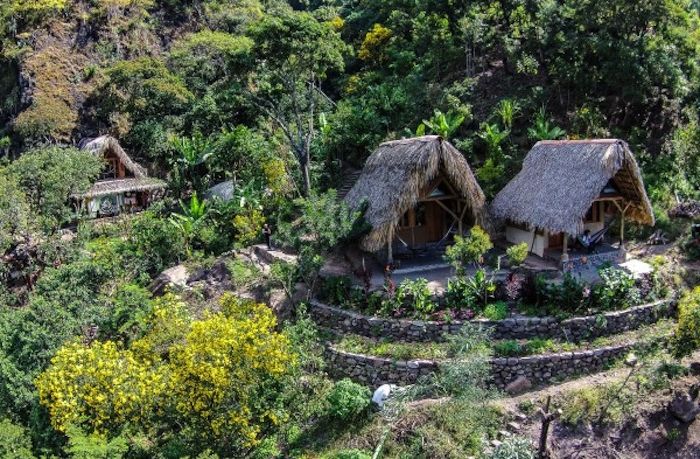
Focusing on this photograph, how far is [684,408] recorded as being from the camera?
Answer: 13.8 m

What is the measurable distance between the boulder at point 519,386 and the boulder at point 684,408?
10.9 feet

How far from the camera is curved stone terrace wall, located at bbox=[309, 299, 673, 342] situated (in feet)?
50.0

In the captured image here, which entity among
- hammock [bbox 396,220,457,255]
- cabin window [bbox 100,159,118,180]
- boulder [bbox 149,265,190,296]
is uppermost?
cabin window [bbox 100,159,118,180]

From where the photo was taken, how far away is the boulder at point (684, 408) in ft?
45.2

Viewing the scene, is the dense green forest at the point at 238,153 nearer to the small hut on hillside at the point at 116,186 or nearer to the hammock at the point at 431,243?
the small hut on hillside at the point at 116,186

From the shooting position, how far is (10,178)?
21672 mm

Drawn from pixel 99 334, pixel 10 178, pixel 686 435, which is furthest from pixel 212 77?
pixel 686 435

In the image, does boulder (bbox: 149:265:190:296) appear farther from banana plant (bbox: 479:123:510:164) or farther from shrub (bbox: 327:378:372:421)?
banana plant (bbox: 479:123:510:164)

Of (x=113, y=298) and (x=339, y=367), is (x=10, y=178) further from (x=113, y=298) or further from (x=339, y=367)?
(x=339, y=367)

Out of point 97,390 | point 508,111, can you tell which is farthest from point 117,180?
point 508,111

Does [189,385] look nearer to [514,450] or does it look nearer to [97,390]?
[97,390]

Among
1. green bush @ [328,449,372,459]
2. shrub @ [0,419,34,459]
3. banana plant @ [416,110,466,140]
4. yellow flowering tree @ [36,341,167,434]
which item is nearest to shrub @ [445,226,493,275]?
green bush @ [328,449,372,459]

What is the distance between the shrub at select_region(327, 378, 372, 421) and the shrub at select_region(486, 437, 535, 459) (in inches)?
126

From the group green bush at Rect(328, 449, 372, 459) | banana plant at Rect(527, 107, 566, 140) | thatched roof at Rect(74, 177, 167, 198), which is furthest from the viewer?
thatched roof at Rect(74, 177, 167, 198)
